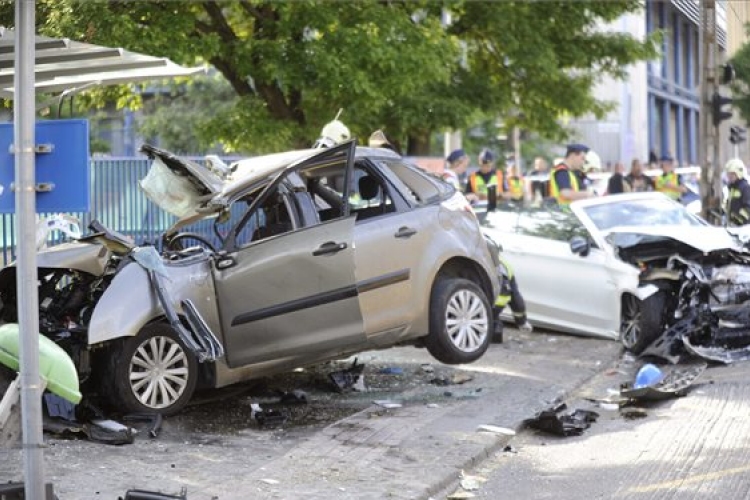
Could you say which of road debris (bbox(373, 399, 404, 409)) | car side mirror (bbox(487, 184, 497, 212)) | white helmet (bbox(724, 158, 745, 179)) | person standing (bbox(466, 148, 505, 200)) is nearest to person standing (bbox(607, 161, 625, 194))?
white helmet (bbox(724, 158, 745, 179))

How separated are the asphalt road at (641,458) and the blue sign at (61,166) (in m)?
2.95

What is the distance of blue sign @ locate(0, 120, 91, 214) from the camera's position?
590 cm

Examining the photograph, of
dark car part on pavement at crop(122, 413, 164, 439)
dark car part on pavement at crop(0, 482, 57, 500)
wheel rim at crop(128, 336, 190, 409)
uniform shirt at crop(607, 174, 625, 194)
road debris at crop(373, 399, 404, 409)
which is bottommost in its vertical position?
road debris at crop(373, 399, 404, 409)

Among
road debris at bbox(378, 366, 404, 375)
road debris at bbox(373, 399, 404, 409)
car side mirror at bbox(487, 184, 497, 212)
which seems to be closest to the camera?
road debris at bbox(373, 399, 404, 409)

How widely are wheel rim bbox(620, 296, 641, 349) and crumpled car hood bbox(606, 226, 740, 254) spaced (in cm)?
52

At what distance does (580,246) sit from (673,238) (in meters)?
1.18

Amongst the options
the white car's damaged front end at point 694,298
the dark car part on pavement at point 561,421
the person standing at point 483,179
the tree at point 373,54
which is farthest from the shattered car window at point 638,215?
the dark car part on pavement at point 561,421

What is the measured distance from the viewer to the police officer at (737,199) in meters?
18.2

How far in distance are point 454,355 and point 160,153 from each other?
277 centimetres

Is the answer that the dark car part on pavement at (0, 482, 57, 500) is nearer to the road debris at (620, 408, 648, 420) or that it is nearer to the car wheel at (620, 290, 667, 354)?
the road debris at (620, 408, 648, 420)

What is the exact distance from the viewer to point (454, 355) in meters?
10.7

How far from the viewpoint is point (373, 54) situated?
16.3 meters

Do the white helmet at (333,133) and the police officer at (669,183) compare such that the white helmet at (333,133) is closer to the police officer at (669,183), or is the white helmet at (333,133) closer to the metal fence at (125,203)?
the metal fence at (125,203)

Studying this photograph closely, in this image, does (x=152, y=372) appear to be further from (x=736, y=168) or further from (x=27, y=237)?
(x=736, y=168)
